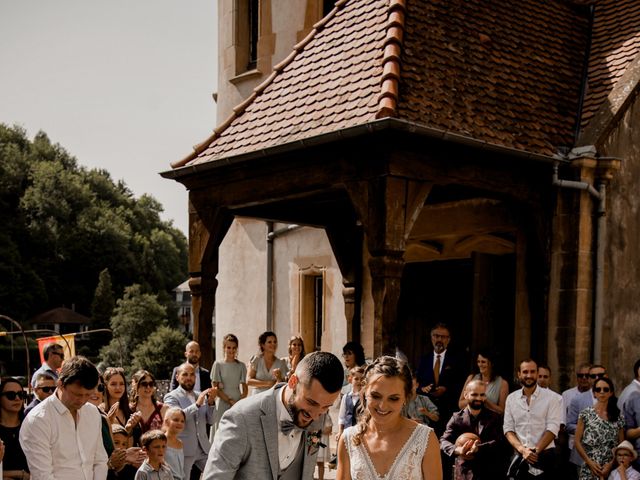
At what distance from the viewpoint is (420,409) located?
9.39 meters

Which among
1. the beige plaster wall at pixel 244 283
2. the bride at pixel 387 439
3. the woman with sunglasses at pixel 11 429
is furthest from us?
the beige plaster wall at pixel 244 283

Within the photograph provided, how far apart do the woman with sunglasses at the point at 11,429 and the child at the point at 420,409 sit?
402cm

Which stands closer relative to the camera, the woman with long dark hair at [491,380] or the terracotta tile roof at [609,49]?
the woman with long dark hair at [491,380]

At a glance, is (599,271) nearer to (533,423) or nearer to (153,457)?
(533,423)

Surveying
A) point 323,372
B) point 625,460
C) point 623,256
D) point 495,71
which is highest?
point 495,71

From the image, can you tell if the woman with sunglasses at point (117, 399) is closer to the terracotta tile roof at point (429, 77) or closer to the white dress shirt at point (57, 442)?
the white dress shirt at point (57, 442)

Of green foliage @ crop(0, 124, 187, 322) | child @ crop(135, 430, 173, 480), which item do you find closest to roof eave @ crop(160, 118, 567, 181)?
child @ crop(135, 430, 173, 480)

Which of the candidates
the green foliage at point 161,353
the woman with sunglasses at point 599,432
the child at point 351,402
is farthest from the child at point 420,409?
the green foliage at point 161,353

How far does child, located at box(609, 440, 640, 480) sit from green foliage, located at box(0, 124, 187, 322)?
51.6 meters

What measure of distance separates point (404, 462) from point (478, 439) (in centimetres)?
328

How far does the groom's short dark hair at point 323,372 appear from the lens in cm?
373

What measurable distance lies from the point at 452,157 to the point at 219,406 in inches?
170

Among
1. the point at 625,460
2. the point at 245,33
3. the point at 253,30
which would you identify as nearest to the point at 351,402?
the point at 625,460

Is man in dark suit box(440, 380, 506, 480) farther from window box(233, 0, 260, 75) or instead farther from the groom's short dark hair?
window box(233, 0, 260, 75)
